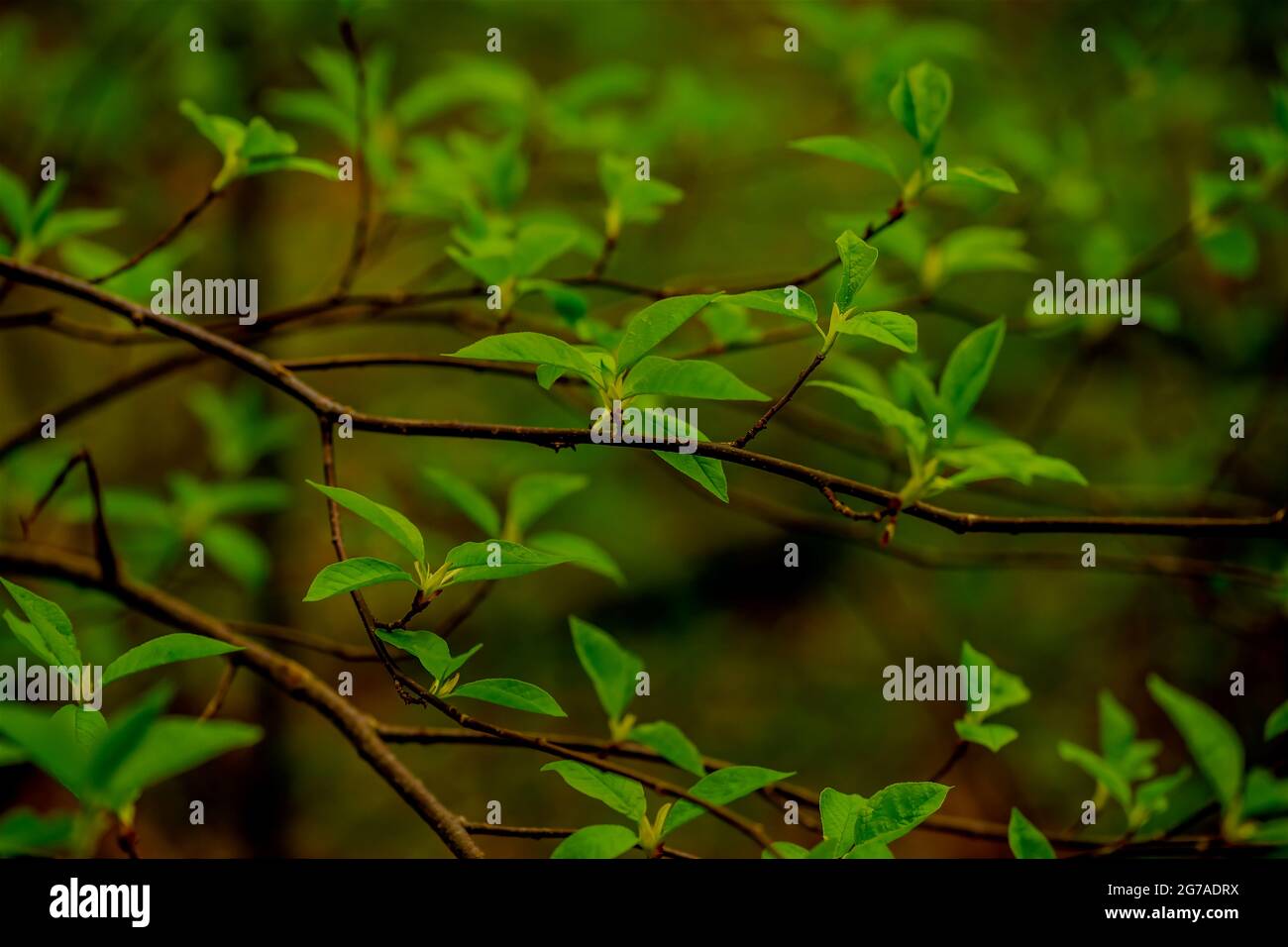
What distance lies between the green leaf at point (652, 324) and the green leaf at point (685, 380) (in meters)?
0.01

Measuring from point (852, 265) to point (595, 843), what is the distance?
0.56 metres

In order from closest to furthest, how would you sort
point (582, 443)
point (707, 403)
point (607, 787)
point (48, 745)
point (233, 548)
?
point (48, 745), point (582, 443), point (607, 787), point (233, 548), point (707, 403)

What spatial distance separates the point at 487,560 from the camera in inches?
30.5

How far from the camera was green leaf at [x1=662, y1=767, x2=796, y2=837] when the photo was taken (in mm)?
800

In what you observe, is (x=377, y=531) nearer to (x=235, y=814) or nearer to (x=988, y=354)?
(x=235, y=814)

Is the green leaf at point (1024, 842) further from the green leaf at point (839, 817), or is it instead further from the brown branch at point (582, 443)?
the brown branch at point (582, 443)

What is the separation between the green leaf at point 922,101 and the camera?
1.01m

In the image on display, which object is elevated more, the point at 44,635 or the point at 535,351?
the point at 535,351

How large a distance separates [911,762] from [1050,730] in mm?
450

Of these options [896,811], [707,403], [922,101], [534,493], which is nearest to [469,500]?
[534,493]

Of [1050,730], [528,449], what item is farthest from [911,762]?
[528,449]

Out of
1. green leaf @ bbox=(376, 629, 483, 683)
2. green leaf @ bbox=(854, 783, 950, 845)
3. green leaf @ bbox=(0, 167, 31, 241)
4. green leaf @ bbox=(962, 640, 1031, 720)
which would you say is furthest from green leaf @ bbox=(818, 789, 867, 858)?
green leaf @ bbox=(0, 167, 31, 241)

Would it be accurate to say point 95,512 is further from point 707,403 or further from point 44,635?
point 707,403

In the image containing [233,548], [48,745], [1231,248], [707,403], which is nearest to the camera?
[48,745]
